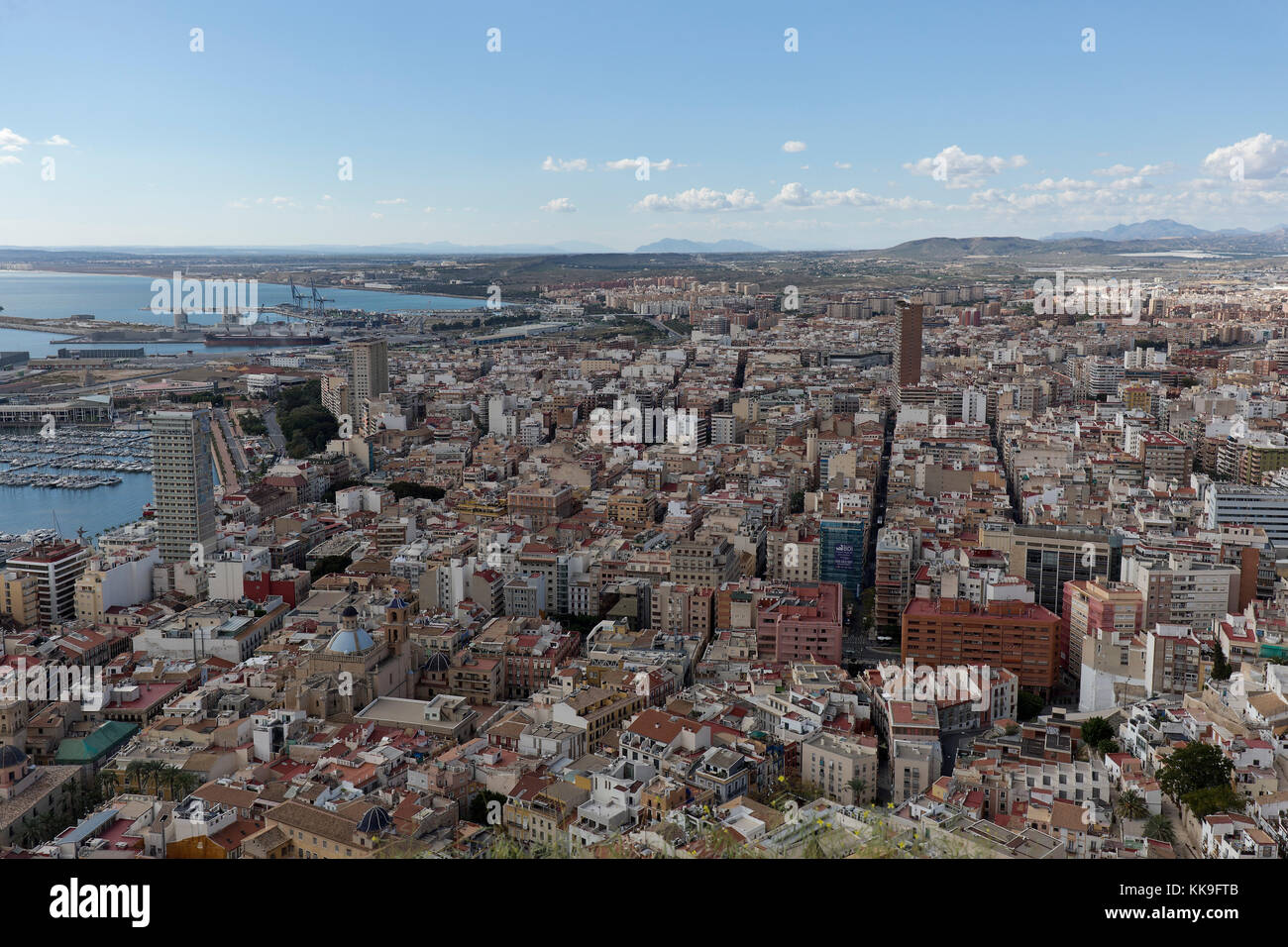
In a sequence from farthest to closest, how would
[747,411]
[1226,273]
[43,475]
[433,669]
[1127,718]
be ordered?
1. [1226,273]
2. [747,411]
3. [43,475]
4. [433,669]
5. [1127,718]

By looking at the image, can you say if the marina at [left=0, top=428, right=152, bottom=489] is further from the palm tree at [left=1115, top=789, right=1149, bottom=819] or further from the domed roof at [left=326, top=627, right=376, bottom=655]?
the palm tree at [left=1115, top=789, right=1149, bottom=819]

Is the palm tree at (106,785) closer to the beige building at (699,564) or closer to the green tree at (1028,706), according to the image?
the beige building at (699,564)

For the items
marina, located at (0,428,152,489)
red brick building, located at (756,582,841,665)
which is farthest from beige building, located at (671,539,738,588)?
marina, located at (0,428,152,489)

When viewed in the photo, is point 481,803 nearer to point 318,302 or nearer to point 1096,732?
point 1096,732

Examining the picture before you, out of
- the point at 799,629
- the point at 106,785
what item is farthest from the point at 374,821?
the point at 799,629

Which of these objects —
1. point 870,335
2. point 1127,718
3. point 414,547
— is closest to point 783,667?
point 1127,718
